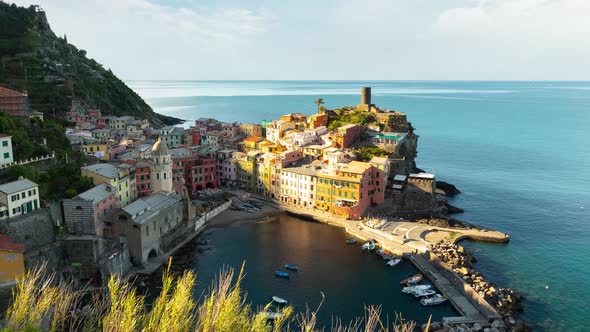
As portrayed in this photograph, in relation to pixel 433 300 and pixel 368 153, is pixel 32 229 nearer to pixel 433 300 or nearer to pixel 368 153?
pixel 433 300

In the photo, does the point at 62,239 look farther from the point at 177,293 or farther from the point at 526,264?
the point at 526,264

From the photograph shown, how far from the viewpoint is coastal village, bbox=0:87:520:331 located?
3738cm

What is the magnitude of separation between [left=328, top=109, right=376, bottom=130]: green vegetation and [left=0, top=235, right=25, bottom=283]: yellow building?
2379 inches

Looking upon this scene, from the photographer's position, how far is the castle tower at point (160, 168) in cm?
5081

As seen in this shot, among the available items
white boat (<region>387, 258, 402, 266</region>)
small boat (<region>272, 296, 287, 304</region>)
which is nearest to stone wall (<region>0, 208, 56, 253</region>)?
small boat (<region>272, 296, 287, 304</region>)

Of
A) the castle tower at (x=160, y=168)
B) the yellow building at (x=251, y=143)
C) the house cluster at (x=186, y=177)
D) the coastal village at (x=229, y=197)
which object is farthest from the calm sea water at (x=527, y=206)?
the yellow building at (x=251, y=143)

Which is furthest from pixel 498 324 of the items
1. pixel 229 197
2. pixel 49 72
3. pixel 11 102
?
pixel 49 72

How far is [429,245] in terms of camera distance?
47.1 metres

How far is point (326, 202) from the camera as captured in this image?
60000 mm

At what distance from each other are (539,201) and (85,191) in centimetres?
6483

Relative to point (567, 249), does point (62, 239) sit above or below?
above

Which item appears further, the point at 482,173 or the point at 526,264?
the point at 482,173

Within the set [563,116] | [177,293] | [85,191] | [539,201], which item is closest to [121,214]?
[85,191]

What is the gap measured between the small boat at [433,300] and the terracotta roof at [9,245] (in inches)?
1308
